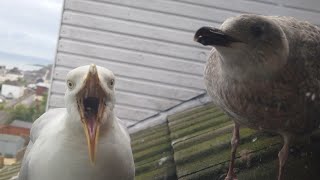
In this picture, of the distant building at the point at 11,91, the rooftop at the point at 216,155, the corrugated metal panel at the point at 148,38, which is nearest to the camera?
the rooftop at the point at 216,155

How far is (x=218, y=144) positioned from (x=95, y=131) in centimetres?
110

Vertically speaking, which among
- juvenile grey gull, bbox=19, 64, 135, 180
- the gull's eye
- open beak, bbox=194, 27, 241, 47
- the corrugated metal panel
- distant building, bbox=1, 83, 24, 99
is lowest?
distant building, bbox=1, 83, 24, 99

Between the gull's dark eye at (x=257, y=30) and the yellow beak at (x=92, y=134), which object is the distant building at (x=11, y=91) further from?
the gull's dark eye at (x=257, y=30)

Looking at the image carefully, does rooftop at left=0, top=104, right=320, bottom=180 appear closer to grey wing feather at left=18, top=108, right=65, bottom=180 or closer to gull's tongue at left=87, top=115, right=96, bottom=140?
grey wing feather at left=18, top=108, right=65, bottom=180

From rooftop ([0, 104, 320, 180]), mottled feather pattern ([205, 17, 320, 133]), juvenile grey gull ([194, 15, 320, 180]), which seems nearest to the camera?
juvenile grey gull ([194, 15, 320, 180])

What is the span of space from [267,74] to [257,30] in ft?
0.55

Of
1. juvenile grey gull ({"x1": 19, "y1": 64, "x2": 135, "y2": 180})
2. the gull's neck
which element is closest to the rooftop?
juvenile grey gull ({"x1": 19, "y1": 64, "x2": 135, "y2": 180})

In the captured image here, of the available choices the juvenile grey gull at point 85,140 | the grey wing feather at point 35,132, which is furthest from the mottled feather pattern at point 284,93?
the grey wing feather at point 35,132

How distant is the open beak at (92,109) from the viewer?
5.63 feet

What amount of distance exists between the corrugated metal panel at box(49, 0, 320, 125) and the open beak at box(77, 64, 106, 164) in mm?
3057

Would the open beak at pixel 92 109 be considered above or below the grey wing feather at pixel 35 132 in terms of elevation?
above

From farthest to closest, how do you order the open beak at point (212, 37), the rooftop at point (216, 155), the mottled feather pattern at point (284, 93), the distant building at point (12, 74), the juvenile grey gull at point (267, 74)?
the distant building at point (12, 74) → the rooftop at point (216, 155) → the mottled feather pattern at point (284, 93) → the juvenile grey gull at point (267, 74) → the open beak at point (212, 37)

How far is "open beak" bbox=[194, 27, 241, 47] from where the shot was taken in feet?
5.61

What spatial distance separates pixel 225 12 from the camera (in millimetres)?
4805
